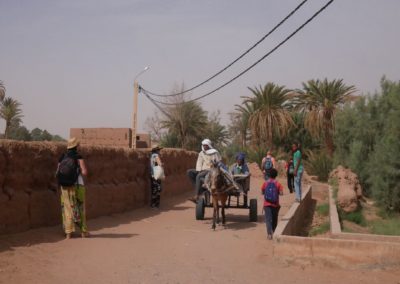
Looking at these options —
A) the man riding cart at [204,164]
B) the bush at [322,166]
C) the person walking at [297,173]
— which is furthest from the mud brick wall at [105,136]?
the man riding cart at [204,164]

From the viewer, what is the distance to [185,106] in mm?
45219

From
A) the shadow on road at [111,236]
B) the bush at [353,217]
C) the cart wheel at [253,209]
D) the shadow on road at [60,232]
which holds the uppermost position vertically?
the cart wheel at [253,209]

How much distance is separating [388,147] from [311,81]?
Result: 24.3 meters

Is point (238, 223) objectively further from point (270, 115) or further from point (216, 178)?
point (270, 115)

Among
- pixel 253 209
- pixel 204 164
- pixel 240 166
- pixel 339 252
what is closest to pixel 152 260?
pixel 339 252

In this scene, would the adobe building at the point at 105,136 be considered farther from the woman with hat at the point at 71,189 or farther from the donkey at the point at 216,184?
the woman with hat at the point at 71,189

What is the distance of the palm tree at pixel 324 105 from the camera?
130 ft

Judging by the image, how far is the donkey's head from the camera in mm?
10328

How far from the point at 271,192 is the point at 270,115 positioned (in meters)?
31.0

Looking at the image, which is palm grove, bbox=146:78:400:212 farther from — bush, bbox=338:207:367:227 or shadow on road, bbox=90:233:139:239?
shadow on road, bbox=90:233:139:239

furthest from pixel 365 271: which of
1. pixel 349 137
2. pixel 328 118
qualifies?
pixel 328 118

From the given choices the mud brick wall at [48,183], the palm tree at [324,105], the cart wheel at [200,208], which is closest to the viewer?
the mud brick wall at [48,183]

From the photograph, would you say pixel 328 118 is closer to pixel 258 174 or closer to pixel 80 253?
pixel 258 174

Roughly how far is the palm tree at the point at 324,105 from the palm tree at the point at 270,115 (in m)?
1.79
